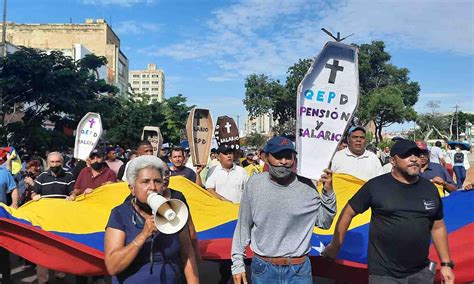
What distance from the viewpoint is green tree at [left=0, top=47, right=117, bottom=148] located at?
16125 millimetres

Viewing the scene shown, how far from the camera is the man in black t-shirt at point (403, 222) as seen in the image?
129 inches

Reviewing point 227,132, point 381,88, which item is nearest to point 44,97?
point 227,132

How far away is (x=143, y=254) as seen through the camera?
265cm

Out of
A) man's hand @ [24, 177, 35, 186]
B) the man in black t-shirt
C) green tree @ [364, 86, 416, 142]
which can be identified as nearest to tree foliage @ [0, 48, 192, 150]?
man's hand @ [24, 177, 35, 186]

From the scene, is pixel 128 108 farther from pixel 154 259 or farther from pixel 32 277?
pixel 154 259

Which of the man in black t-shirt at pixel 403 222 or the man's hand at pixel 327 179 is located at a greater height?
the man's hand at pixel 327 179

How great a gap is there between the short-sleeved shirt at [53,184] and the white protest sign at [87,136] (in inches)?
84.9

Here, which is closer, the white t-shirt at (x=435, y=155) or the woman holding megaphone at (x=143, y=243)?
the woman holding megaphone at (x=143, y=243)

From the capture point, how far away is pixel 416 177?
3420 mm

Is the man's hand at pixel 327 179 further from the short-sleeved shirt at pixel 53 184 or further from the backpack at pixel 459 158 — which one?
the backpack at pixel 459 158

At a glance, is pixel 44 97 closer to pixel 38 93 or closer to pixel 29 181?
pixel 38 93

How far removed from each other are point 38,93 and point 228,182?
12807mm

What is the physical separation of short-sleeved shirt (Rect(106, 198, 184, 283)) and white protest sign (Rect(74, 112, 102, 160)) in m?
6.39

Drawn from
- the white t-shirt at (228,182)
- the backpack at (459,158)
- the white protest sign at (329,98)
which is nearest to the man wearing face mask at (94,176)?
the white t-shirt at (228,182)
